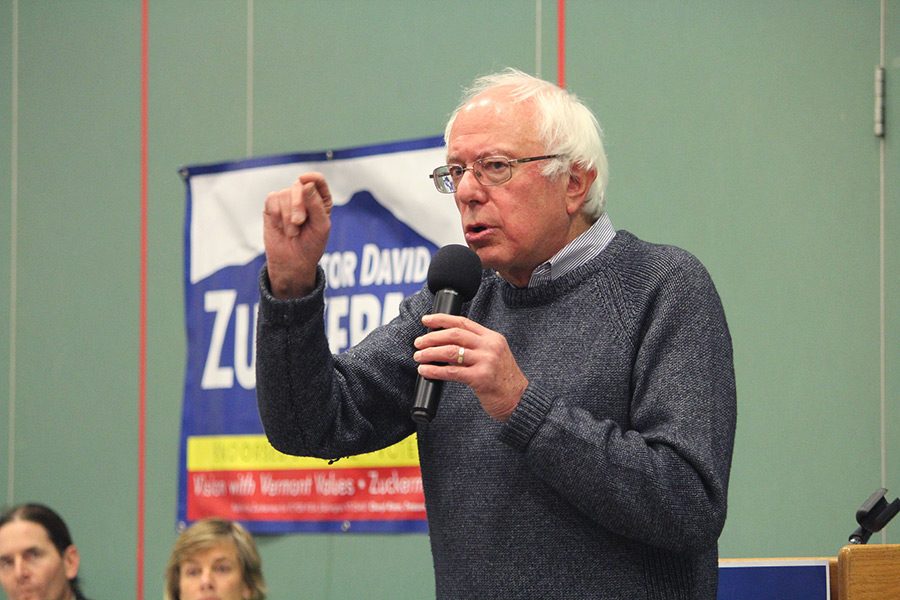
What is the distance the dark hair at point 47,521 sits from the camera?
12.9 ft

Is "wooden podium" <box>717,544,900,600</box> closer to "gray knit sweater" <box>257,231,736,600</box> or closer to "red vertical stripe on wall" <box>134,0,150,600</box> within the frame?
"gray knit sweater" <box>257,231,736,600</box>

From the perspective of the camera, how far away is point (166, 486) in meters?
4.32

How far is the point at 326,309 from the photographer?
13.4 feet

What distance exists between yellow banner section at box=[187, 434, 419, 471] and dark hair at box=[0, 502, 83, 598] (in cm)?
47

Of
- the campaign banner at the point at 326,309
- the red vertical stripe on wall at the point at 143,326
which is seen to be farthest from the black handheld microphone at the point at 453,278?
the red vertical stripe on wall at the point at 143,326

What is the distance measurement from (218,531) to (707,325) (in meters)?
2.08

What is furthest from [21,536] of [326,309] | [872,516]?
[872,516]

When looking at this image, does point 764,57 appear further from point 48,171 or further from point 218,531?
point 48,171

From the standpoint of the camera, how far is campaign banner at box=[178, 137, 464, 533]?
12.5ft

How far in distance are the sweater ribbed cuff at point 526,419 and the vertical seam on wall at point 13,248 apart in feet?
11.3

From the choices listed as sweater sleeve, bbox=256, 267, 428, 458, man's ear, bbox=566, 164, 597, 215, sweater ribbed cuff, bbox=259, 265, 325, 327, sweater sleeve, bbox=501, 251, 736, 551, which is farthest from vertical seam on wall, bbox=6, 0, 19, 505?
sweater sleeve, bbox=501, 251, 736, 551

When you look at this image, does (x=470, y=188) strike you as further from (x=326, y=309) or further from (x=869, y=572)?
(x=326, y=309)

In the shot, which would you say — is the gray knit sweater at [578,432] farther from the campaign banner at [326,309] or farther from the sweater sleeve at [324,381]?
the campaign banner at [326,309]

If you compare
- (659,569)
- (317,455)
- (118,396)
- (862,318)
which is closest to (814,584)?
(659,569)
